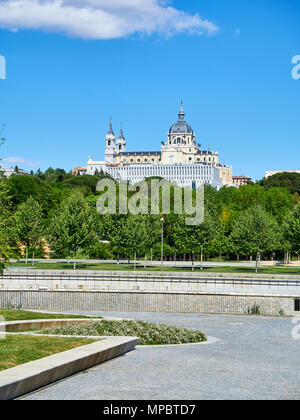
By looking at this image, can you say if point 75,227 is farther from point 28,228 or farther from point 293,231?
point 293,231

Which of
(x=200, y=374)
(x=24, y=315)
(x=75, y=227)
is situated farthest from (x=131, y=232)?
(x=200, y=374)

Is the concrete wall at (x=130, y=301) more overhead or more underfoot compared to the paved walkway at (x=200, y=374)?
more overhead

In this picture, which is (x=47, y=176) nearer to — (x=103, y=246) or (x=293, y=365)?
(x=103, y=246)

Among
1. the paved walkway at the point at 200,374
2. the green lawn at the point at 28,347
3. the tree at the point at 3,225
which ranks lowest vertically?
the paved walkway at the point at 200,374

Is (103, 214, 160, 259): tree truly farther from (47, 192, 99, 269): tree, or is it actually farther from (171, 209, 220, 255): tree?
(171, 209, 220, 255): tree

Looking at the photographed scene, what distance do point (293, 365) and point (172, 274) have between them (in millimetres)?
40214

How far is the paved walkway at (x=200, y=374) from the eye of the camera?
1338 centimetres

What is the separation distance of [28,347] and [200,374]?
450 centimetres

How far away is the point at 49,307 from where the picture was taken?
114ft

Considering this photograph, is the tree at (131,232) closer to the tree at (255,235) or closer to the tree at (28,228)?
the tree at (28,228)

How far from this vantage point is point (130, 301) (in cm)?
3459

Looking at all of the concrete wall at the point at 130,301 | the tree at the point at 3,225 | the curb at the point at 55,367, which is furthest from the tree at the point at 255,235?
the curb at the point at 55,367

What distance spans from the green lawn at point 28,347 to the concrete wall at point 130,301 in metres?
15.2

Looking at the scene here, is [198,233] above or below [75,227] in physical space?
below
